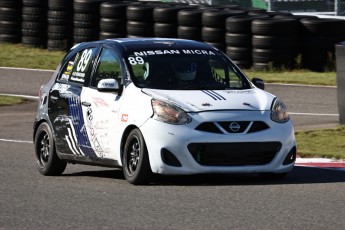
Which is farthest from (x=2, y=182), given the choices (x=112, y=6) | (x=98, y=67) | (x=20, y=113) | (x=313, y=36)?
(x=112, y=6)

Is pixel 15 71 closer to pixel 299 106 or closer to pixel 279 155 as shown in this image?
pixel 299 106

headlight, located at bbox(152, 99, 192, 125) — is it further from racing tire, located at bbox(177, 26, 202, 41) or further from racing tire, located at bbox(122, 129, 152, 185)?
racing tire, located at bbox(177, 26, 202, 41)

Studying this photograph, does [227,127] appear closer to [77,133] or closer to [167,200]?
[167,200]

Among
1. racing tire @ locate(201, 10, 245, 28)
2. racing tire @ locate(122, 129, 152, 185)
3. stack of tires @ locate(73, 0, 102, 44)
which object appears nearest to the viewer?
racing tire @ locate(122, 129, 152, 185)

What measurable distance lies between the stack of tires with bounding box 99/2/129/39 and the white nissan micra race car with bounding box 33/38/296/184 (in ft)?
42.4

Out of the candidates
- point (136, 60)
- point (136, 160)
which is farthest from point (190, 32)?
point (136, 160)

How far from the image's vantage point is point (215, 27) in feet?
77.9

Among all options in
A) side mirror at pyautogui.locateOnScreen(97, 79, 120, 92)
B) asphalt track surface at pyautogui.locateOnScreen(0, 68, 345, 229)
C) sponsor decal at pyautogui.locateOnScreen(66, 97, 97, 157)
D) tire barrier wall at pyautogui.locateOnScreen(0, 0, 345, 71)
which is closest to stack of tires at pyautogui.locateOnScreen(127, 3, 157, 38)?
tire barrier wall at pyautogui.locateOnScreen(0, 0, 345, 71)

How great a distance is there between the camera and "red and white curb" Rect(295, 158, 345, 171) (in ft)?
40.4

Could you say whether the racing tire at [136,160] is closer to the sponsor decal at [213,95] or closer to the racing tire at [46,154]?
the sponsor decal at [213,95]

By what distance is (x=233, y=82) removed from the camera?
11.6m

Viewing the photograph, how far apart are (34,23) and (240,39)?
20.8 feet

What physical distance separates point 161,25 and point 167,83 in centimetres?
1348

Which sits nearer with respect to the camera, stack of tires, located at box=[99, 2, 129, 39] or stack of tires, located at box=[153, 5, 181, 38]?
stack of tires, located at box=[153, 5, 181, 38]
